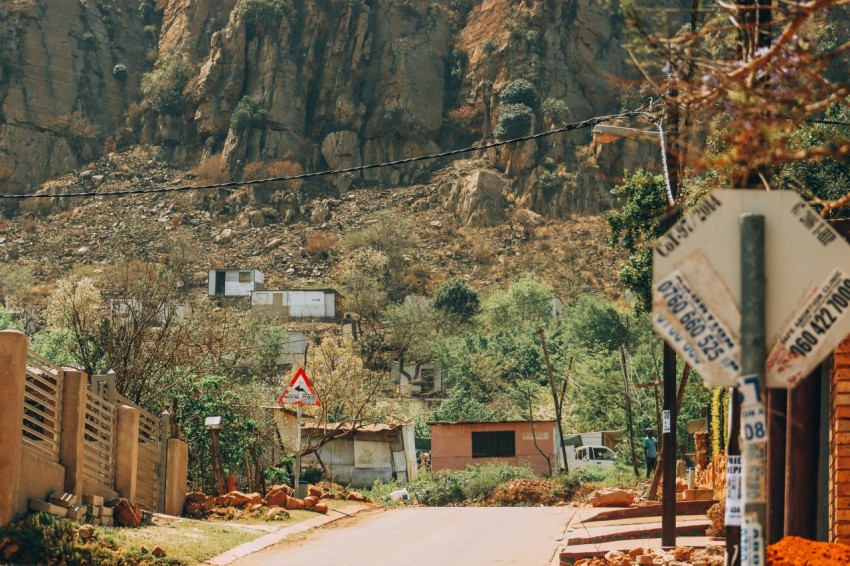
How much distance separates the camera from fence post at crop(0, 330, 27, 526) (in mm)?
13750

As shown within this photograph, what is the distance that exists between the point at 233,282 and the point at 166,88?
32.5 metres

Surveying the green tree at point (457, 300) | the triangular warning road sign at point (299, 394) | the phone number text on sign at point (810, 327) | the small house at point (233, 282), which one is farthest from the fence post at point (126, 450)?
the small house at point (233, 282)

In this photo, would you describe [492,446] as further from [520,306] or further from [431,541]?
[520,306]

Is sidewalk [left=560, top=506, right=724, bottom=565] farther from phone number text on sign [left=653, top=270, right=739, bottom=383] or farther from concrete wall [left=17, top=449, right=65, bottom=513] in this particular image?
phone number text on sign [left=653, top=270, right=739, bottom=383]

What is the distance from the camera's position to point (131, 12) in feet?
374

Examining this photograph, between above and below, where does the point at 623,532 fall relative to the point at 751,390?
below

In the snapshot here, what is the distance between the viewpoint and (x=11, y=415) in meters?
14.0

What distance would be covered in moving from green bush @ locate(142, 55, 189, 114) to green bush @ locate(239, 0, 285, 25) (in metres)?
7.32

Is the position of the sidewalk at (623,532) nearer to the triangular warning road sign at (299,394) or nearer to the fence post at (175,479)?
the triangular warning road sign at (299,394)

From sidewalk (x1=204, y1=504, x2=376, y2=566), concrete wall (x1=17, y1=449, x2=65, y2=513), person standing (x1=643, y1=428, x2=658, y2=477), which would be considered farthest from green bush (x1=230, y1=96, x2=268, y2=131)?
concrete wall (x1=17, y1=449, x2=65, y2=513)

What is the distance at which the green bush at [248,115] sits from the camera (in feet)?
324

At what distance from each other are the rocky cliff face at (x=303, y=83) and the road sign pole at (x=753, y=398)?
3506 inches

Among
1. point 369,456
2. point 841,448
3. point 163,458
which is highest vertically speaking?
point 841,448

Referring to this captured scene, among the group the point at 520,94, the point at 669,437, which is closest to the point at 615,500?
the point at 669,437
